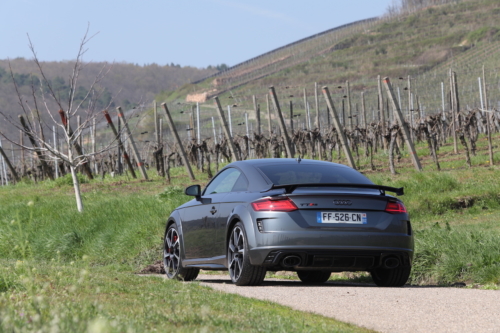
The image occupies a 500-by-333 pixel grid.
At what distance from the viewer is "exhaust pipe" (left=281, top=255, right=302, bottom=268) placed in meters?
8.56

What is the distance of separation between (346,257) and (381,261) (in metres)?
0.44

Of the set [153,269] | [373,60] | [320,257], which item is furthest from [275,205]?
[373,60]

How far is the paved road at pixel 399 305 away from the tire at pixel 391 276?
0.76 meters

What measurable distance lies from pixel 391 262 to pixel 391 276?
515 millimetres

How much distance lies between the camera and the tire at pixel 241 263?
8820 mm

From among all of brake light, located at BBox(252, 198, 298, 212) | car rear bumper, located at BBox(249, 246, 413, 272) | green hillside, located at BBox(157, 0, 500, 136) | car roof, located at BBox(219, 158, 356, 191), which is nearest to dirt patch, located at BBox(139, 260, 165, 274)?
car roof, located at BBox(219, 158, 356, 191)

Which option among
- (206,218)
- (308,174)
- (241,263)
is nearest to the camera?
(241,263)

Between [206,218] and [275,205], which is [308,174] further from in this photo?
[206,218]

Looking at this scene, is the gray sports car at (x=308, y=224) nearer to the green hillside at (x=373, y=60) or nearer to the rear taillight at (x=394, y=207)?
the rear taillight at (x=394, y=207)

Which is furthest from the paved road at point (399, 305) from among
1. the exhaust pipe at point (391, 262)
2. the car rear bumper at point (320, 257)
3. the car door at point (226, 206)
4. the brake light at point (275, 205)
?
the brake light at point (275, 205)

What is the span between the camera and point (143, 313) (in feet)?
18.5

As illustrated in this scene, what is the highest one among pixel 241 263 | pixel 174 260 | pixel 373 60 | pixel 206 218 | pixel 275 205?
pixel 373 60

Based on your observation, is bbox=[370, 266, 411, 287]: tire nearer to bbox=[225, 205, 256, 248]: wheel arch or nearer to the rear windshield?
the rear windshield

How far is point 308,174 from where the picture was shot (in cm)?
934
